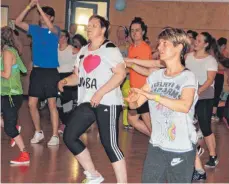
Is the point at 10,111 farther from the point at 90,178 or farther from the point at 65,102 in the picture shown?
the point at 65,102

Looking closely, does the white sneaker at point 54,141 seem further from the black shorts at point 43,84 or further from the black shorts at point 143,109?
the black shorts at point 143,109

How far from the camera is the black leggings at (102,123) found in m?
4.85

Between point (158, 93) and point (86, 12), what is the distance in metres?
10.2

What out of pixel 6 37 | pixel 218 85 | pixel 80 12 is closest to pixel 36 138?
→ pixel 6 37

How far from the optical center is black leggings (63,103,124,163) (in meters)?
4.85

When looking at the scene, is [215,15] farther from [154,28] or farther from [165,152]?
[165,152]

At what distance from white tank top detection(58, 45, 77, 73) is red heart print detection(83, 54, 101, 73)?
12.7 ft

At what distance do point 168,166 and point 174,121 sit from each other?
0.94 feet

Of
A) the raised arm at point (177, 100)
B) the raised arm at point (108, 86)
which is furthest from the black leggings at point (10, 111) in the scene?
the raised arm at point (177, 100)

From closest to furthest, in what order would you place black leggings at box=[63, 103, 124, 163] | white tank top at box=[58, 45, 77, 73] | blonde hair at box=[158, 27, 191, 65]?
1. blonde hair at box=[158, 27, 191, 65]
2. black leggings at box=[63, 103, 124, 163]
3. white tank top at box=[58, 45, 77, 73]

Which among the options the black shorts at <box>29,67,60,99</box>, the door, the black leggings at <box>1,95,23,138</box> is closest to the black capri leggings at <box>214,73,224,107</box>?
the door

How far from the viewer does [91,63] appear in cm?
489

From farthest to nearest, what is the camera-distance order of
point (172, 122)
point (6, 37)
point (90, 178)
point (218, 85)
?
point (218, 85), point (6, 37), point (90, 178), point (172, 122)

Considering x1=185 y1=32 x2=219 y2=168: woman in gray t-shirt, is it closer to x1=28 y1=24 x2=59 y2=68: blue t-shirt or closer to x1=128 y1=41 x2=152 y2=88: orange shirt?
x1=128 y1=41 x2=152 y2=88: orange shirt
